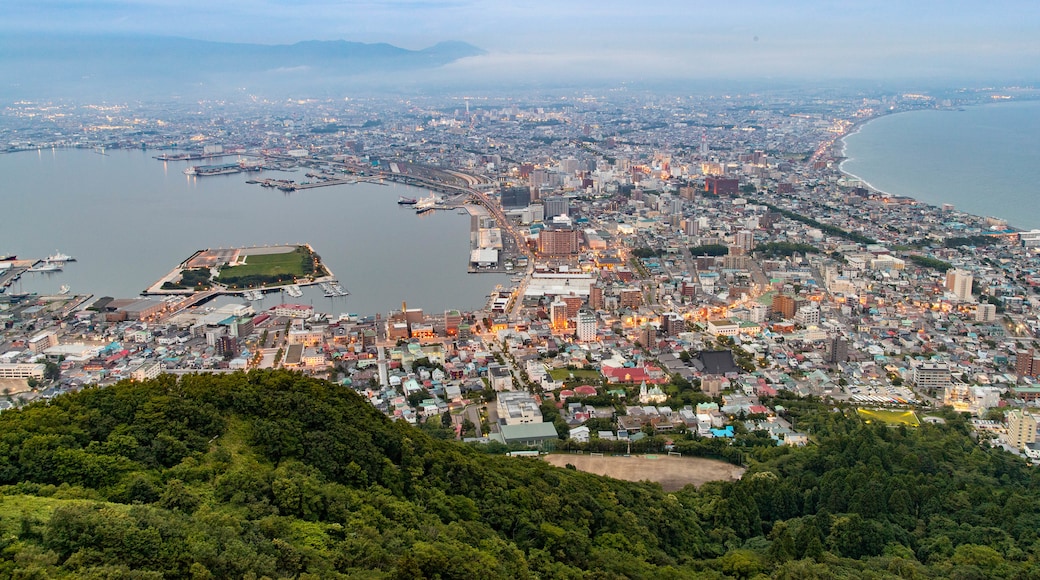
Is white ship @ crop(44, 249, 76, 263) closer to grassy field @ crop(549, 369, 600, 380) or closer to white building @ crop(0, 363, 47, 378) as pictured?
white building @ crop(0, 363, 47, 378)

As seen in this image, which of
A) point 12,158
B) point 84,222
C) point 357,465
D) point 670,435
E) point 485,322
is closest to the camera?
point 357,465

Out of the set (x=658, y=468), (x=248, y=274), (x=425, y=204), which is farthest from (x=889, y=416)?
(x=425, y=204)

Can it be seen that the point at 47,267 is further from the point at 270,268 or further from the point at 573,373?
the point at 573,373

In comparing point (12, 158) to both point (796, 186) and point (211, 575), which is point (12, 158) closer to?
point (796, 186)

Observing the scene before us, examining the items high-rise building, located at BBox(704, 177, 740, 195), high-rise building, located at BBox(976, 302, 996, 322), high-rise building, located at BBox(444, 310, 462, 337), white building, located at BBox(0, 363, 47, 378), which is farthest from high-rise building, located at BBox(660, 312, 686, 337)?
high-rise building, located at BBox(704, 177, 740, 195)

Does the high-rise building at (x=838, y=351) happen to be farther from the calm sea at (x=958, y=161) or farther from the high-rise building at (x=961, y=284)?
the calm sea at (x=958, y=161)

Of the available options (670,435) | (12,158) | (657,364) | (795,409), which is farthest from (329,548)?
(12,158)

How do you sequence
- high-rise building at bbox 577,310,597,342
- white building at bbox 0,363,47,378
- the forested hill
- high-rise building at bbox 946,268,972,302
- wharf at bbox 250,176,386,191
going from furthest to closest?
1. wharf at bbox 250,176,386,191
2. high-rise building at bbox 946,268,972,302
3. high-rise building at bbox 577,310,597,342
4. white building at bbox 0,363,47,378
5. the forested hill
